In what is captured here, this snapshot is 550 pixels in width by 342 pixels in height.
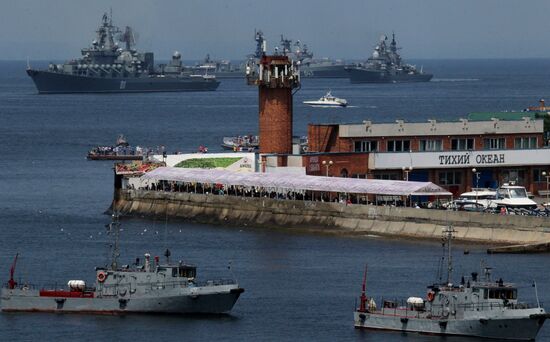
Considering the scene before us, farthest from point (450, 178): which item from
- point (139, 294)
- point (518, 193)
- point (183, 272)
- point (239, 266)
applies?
point (139, 294)

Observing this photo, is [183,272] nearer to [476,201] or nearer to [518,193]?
[476,201]

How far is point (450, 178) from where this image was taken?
109 metres

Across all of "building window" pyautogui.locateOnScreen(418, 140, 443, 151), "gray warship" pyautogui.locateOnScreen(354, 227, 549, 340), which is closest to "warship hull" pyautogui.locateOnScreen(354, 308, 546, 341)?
"gray warship" pyautogui.locateOnScreen(354, 227, 549, 340)

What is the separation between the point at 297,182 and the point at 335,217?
4.92m

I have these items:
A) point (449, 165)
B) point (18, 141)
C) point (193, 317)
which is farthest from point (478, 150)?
point (18, 141)

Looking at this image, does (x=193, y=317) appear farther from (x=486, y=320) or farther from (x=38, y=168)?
(x=38, y=168)

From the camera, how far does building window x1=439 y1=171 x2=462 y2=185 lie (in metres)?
109

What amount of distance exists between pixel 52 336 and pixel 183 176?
1678 inches

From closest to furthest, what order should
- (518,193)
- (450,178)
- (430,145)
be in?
(518,193) → (450,178) → (430,145)

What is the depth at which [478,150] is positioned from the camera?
109125 millimetres

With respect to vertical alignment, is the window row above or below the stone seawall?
above

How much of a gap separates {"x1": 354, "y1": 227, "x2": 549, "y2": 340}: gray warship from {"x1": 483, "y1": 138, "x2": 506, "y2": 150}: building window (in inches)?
1709

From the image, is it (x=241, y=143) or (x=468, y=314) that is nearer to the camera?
(x=468, y=314)

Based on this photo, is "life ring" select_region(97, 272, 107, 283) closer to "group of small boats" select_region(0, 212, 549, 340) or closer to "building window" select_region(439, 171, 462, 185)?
"group of small boats" select_region(0, 212, 549, 340)
